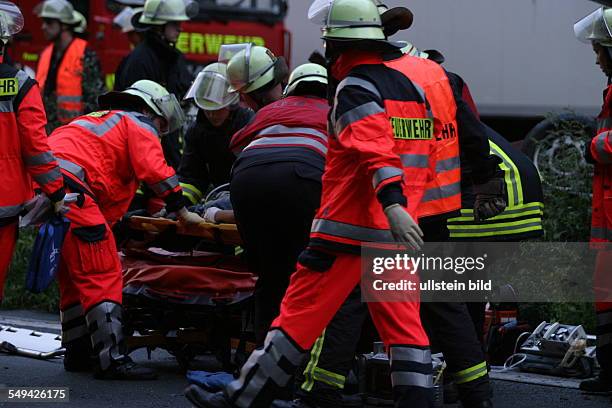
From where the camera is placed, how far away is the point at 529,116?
43.8ft

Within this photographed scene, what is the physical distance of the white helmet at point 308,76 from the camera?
20.5 feet

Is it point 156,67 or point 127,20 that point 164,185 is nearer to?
point 156,67

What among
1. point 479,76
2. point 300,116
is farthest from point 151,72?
point 479,76

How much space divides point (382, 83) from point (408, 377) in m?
1.12

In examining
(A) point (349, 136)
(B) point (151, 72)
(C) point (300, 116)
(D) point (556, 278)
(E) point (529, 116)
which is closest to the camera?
(A) point (349, 136)

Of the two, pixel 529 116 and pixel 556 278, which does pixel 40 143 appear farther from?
pixel 529 116

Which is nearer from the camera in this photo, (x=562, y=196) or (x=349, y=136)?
(x=349, y=136)

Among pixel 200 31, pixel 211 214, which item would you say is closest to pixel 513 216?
pixel 211 214

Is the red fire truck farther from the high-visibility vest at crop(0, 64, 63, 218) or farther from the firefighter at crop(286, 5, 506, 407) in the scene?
the firefighter at crop(286, 5, 506, 407)

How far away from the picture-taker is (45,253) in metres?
6.61

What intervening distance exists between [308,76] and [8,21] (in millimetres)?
1487

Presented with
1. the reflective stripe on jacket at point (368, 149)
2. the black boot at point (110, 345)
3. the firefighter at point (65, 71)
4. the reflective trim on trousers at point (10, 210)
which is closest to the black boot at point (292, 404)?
the reflective stripe on jacket at point (368, 149)

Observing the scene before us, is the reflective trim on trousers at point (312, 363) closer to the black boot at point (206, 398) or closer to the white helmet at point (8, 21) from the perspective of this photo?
the black boot at point (206, 398)

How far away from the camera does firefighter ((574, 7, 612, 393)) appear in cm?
657
